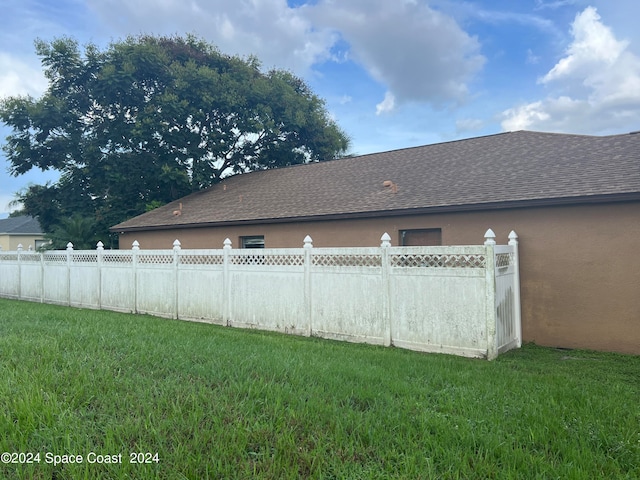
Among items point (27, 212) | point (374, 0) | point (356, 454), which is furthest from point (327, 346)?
point (27, 212)

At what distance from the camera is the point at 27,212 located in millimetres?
20797

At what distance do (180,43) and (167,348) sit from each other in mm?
20661

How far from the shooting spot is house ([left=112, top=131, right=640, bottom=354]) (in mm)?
7527

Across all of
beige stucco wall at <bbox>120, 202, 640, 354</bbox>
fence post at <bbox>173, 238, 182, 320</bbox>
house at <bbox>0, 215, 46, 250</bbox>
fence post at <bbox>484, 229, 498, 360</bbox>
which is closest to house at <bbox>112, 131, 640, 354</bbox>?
beige stucco wall at <bbox>120, 202, 640, 354</bbox>

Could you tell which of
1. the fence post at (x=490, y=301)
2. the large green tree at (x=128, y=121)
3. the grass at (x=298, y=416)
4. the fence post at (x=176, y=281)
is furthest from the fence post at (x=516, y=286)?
the large green tree at (x=128, y=121)

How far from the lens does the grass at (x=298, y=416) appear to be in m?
2.93

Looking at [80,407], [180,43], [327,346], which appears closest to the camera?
[80,407]

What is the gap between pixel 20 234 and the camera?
31234mm

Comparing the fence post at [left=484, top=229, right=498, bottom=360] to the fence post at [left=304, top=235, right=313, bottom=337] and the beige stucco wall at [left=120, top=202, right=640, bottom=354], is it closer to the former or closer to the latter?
the beige stucco wall at [left=120, top=202, right=640, bottom=354]

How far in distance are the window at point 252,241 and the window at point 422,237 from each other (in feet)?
14.6

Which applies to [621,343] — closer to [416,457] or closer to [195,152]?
[416,457]

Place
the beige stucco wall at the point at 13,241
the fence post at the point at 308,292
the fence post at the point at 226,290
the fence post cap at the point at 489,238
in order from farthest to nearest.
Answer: the beige stucco wall at the point at 13,241, the fence post at the point at 226,290, the fence post at the point at 308,292, the fence post cap at the point at 489,238

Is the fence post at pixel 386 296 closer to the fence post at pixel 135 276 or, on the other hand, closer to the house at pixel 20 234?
the fence post at pixel 135 276

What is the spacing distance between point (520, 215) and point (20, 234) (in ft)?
111
